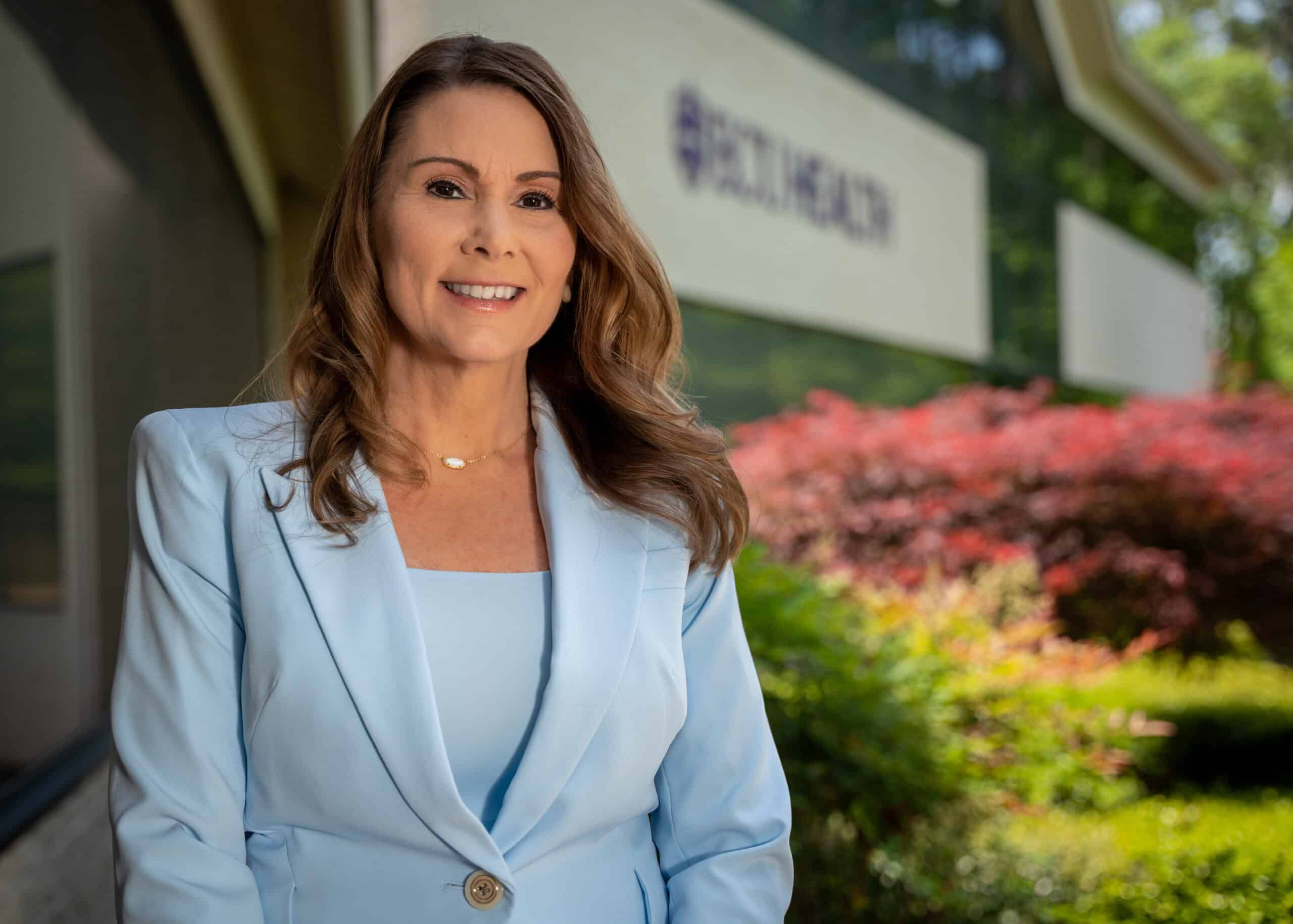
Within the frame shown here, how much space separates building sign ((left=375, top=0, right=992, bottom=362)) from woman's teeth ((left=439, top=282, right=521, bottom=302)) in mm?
2922

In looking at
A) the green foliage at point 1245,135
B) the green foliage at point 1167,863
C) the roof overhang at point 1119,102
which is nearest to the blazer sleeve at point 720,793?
the green foliage at point 1167,863

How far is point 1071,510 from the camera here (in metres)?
8.54

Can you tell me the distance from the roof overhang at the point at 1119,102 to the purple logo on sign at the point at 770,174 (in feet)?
19.7

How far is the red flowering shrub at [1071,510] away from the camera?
8.19 metres

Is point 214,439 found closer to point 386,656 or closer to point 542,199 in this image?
point 386,656

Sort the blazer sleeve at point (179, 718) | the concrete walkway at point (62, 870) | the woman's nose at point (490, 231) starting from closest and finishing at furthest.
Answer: the blazer sleeve at point (179, 718) < the woman's nose at point (490, 231) < the concrete walkway at point (62, 870)

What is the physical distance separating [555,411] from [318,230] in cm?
50

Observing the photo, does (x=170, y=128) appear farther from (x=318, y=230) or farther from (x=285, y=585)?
(x=285, y=585)

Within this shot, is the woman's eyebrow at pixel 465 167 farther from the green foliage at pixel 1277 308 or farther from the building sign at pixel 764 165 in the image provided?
the green foliage at pixel 1277 308

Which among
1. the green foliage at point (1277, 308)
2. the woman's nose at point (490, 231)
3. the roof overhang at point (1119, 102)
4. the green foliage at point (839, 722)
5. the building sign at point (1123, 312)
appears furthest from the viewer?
the green foliage at point (1277, 308)

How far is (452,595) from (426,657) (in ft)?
0.45

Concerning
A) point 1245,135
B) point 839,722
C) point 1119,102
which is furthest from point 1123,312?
point 1245,135

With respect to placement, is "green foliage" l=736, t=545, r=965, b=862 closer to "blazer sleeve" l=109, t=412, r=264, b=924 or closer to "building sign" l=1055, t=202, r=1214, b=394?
"blazer sleeve" l=109, t=412, r=264, b=924

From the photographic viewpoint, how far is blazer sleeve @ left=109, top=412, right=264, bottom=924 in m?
1.62
